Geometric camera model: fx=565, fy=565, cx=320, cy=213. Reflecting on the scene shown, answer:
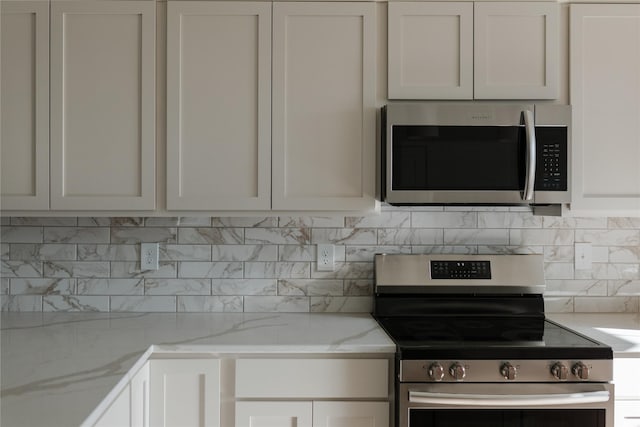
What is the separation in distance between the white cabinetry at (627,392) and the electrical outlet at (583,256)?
26.3 inches

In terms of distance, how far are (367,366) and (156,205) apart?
38.7 inches

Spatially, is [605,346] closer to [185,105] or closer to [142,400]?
[142,400]

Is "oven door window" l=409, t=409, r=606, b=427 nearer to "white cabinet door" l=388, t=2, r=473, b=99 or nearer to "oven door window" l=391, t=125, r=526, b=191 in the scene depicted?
"oven door window" l=391, t=125, r=526, b=191

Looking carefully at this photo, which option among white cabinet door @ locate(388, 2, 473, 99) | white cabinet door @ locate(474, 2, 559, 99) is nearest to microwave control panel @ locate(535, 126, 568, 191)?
white cabinet door @ locate(474, 2, 559, 99)

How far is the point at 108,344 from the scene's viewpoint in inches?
73.9

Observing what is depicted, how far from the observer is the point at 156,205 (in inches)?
84.5

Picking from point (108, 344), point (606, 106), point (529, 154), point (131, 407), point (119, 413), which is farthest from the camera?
point (606, 106)

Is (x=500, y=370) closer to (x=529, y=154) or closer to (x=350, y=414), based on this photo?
(x=350, y=414)

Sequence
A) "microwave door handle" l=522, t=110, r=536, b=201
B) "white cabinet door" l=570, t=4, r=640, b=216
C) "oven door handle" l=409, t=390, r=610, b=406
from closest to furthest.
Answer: "oven door handle" l=409, t=390, r=610, b=406 < "microwave door handle" l=522, t=110, r=536, b=201 < "white cabinet door" l=570, t=4, r=640, b=216

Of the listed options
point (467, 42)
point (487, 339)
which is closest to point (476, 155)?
point (467, 42)

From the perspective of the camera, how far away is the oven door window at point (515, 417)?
1.83 metres

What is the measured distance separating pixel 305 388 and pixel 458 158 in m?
1.00

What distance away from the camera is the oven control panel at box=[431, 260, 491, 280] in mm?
2400

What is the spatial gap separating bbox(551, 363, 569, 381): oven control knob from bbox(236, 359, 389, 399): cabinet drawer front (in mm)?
539
